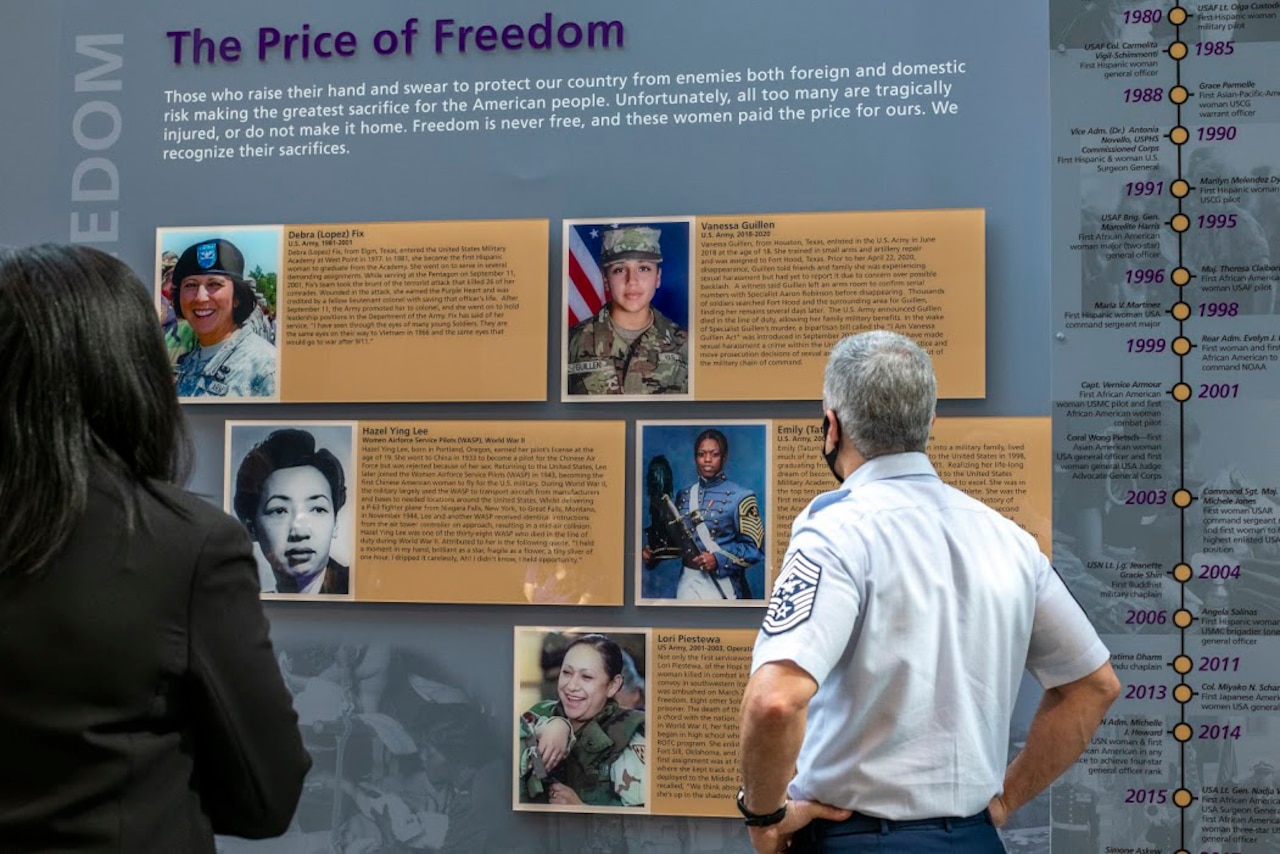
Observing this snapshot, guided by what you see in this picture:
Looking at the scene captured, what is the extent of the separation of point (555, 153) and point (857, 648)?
164 centimetres

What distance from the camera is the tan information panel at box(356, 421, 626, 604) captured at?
3.03 meters

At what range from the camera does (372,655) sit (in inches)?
123

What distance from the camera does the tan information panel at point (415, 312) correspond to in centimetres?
309

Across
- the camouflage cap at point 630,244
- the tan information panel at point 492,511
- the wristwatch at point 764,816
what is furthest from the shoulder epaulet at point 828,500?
the camouflage cap at point 630,244

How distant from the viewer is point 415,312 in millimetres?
3141

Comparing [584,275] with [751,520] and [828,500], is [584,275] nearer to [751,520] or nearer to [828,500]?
[751,520]

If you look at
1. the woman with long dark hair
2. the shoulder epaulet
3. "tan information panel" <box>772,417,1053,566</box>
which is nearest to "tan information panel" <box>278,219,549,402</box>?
"tan information panel" <box>772,417,1053,566</box>

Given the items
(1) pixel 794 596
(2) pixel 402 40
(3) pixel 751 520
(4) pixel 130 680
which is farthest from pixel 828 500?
(2) pixel 402 40

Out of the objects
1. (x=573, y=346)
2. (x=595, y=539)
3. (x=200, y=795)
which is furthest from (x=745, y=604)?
(x=200, y=795)

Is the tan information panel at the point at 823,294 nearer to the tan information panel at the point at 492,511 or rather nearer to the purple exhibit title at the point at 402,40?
the tan information panel at the point at 492,511

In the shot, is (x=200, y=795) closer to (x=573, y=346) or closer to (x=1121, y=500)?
(x=573, y=346)

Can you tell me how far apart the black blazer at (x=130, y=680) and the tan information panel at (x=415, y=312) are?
1735mm

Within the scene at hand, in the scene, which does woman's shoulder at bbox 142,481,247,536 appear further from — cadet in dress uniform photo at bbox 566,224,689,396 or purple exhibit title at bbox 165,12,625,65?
purple exhibit title at bbox 165,12,625,65

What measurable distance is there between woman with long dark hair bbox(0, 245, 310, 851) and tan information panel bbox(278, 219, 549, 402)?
1687mm
